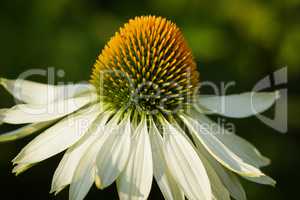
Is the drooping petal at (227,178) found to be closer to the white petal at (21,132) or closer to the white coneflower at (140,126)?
the white coneflower at (140,126)

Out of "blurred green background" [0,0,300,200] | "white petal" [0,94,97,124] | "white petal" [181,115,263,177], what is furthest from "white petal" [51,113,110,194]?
"blurred green background" [0,0,300,200]

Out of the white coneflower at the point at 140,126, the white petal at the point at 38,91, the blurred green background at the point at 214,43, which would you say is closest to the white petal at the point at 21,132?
the white coneflower at the point at 140,126

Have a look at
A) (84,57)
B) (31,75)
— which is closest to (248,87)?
(84,57)

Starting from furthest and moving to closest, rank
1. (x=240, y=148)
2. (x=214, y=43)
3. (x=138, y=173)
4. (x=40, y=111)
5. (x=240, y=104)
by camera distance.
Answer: (x=214, y=43) → (x=240, y=104) → (x=240, y=148) → (x=40, y=111) → (x=138, y=173)

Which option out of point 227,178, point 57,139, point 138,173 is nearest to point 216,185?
point 227,178

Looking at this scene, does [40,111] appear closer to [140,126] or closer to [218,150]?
[140,126]

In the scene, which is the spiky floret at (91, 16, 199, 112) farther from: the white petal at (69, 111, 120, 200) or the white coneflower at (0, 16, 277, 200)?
the white petal at (69, 111, 120, 200)
